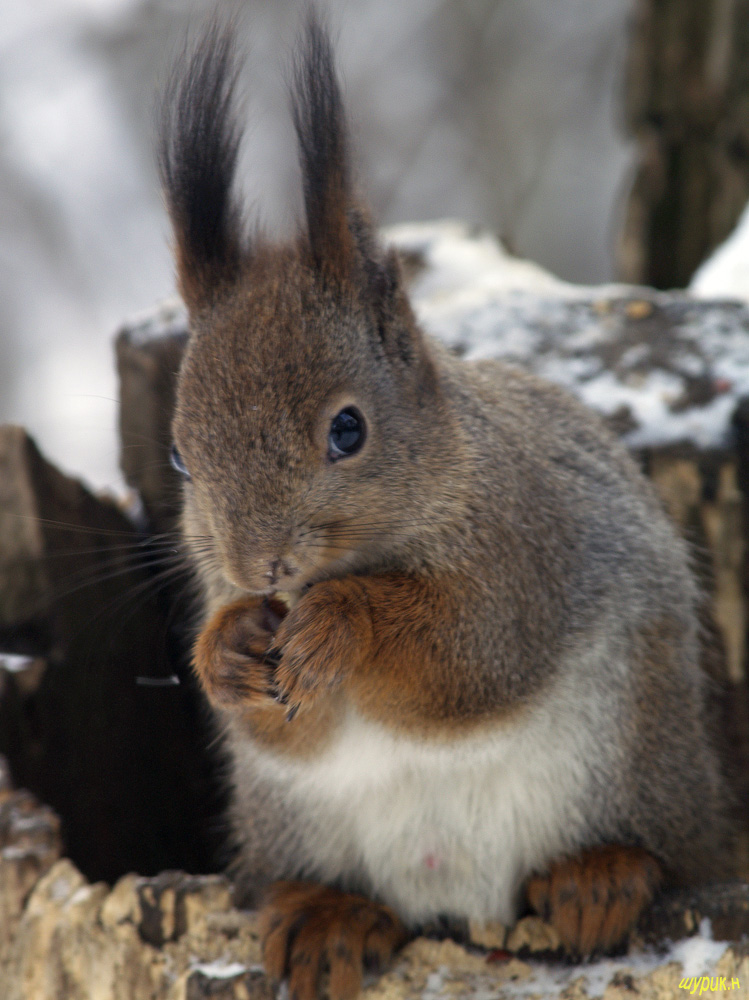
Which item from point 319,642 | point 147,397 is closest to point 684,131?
point 147,397

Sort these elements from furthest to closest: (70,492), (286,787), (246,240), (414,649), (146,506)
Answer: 1. (146,506)
2. (70,492)
3. (286,787)
4. (246,240)
5. (414,649)

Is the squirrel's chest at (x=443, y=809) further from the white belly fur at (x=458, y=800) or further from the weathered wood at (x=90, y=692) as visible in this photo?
the weathered wood at (x=90, y=692)

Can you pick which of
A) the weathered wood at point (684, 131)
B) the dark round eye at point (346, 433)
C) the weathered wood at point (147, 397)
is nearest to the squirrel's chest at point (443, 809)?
the dark round eye at point (346, 433)

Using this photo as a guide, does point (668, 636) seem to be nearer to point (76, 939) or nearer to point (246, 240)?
point (246, 240)

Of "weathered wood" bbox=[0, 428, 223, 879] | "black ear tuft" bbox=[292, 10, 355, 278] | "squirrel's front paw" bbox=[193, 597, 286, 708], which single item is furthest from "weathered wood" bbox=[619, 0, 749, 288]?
"squirrel's front paw" bbox=[193, 597, 286, 708]

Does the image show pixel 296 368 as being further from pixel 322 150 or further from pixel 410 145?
pixel 410 145

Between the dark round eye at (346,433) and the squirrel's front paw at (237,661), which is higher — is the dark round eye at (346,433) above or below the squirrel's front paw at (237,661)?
above

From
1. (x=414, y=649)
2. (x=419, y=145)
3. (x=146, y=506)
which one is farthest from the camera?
(x=419, y=145)

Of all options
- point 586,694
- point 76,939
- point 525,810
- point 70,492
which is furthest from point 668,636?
point 70,492
